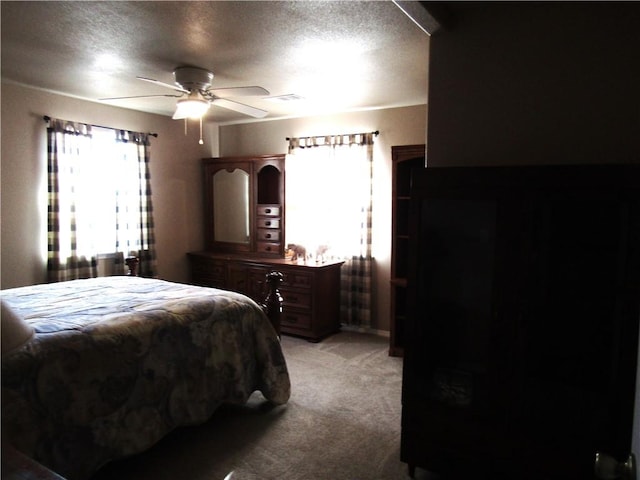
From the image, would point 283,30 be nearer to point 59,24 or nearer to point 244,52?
point 244,52

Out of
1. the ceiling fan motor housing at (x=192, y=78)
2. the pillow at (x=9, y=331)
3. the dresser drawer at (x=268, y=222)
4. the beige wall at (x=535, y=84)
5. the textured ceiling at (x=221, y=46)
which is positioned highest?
the textured ceiling at (x=221, y=46)

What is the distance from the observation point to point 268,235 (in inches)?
200

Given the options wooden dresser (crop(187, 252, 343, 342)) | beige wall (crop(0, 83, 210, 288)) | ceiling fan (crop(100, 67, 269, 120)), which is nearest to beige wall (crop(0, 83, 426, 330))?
beige wall (crop(0, 83, 210, 288))

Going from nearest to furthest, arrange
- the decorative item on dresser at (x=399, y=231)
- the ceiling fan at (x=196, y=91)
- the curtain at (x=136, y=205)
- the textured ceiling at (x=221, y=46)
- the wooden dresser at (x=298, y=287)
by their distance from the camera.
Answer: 1. the textured ceiling at (x=221, y=46)
2. the ceiling fan at (x=196, y=91)
3. the decorative item on dresser at (x=399, y=231)
4. the wooden dresser at (x=298, y=287)
5. the curtain at (x=136, y=205)

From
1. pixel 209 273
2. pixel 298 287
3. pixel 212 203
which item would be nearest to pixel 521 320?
pixel 298 287

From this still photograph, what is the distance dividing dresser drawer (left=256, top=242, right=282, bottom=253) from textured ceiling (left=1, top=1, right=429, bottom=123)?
1.78m

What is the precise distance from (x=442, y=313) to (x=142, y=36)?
232cm

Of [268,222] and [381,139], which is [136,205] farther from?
[381,139]

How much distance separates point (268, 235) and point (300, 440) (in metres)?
2.83

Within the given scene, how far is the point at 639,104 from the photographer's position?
6.43ft

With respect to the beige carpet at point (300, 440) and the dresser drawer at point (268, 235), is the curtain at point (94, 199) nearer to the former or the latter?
the dresser drawer at point (268, 235)

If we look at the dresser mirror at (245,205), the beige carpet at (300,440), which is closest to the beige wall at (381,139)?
the dresser mirror at (245,205)

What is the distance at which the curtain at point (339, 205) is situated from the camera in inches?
184

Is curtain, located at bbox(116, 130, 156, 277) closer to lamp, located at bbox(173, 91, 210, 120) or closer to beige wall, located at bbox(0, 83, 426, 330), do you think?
beige wall, located at bbox(0, 83, 426, 330)
